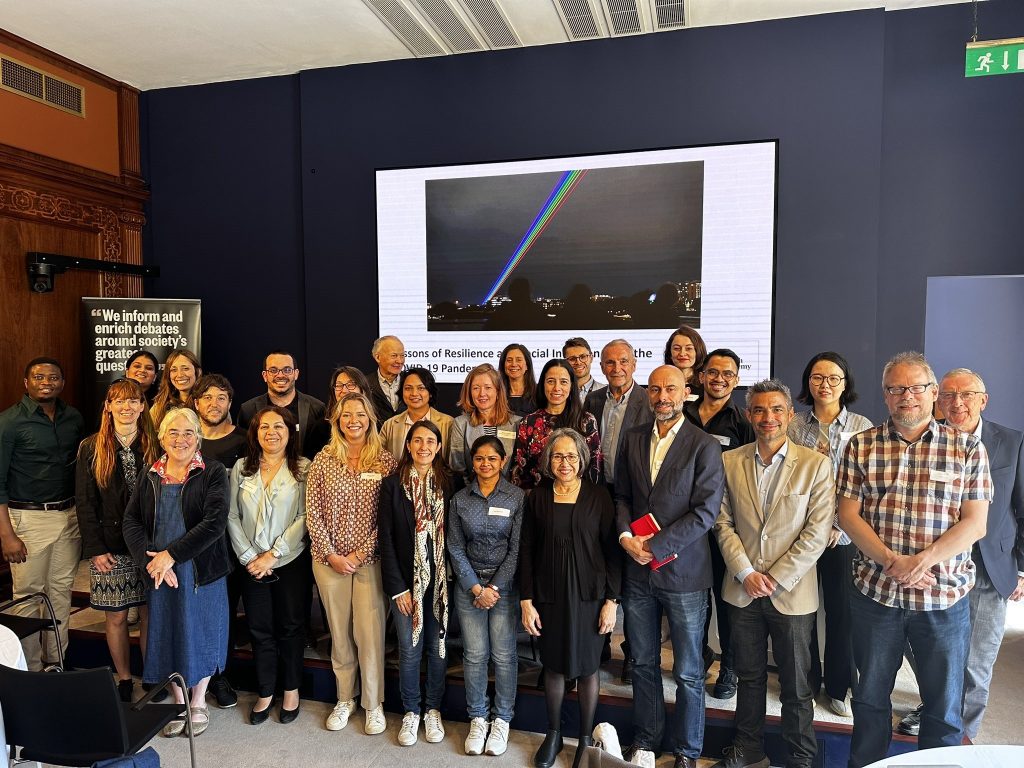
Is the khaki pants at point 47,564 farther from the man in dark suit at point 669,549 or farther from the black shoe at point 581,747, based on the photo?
the man in dark suit at point 669,549

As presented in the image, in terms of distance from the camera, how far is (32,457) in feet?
11.2

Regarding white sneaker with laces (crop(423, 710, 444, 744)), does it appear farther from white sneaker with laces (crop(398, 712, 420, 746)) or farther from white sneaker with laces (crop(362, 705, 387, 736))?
white sneaker with laces (crop(362, 705, 387, 736))

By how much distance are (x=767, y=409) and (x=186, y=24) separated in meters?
4.47

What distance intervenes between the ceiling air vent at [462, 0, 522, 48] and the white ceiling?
0.01m

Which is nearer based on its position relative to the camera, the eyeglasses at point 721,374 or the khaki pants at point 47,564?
the eyeglasses at point 721,374

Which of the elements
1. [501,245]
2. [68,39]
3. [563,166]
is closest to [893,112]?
[563,166]

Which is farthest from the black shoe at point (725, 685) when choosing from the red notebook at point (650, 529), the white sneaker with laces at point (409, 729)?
the white sneaker with laces at point (409, 729)

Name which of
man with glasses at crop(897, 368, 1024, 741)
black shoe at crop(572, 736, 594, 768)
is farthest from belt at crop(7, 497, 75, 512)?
man with glasses at crop(897, 368, 1024, 741)

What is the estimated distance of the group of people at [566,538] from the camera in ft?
7.66

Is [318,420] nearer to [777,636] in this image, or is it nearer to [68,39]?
[777,636]

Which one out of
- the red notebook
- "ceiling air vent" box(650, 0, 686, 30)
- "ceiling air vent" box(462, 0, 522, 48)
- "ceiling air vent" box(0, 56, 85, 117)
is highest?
"ceiling air vent" box(650, 0, 686, 30)

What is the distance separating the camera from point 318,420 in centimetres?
368

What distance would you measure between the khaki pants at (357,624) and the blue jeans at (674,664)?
111 cm

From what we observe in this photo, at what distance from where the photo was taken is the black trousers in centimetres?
305
